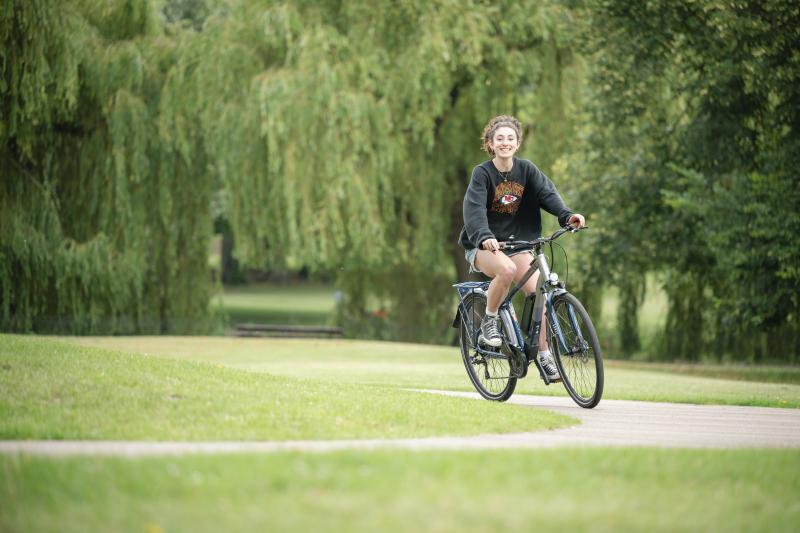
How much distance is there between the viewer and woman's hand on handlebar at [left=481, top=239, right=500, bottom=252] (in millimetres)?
8117

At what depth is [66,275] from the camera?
20406 millimetres

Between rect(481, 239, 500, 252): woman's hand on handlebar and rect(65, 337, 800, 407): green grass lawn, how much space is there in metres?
2.68

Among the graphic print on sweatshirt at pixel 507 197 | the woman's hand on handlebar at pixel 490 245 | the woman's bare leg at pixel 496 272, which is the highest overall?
the graphic print on sweatshirt at pixel 507 197

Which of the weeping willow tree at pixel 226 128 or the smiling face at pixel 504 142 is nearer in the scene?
the smiling face at pixel 504 142

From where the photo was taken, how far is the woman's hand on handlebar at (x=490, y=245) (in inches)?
320

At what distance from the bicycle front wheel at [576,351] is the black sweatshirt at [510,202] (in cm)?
62

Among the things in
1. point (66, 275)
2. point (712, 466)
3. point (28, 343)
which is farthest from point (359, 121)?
point (712, 466)

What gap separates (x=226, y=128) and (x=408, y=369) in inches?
272

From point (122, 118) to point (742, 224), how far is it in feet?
34.4

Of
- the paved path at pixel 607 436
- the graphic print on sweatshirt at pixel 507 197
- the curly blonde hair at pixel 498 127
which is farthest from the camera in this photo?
the curly blonde hair at pixel 498 127

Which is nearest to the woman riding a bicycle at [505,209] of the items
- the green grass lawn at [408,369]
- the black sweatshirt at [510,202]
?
the black sweatshirt at [510,202]

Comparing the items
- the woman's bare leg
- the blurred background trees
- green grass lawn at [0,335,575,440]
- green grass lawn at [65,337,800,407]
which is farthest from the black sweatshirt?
the blurred background trees

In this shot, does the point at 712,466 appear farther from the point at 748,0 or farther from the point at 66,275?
the point at 66,275

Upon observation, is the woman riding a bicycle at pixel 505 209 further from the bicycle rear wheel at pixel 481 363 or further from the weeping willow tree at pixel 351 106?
the weeping willow tree at pixel 351 106
